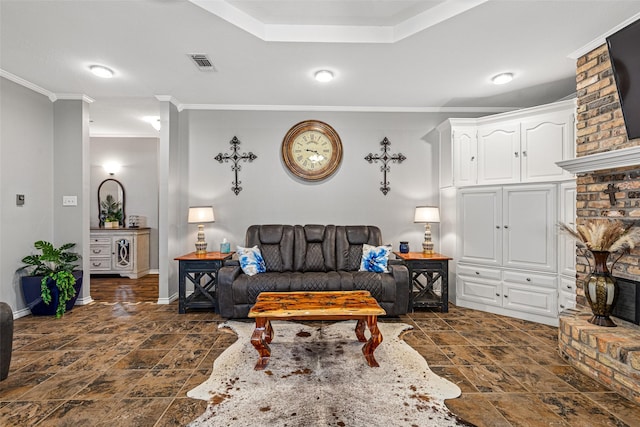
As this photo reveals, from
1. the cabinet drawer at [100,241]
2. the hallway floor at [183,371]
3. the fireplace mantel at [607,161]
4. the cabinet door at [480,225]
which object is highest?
the fireplace mantel at [607,161]

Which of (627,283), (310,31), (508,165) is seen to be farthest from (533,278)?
(310,31)

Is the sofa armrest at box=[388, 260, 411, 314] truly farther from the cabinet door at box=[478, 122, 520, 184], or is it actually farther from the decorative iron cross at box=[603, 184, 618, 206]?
the decorative iron cross at box=[603, 184, 618, 206]

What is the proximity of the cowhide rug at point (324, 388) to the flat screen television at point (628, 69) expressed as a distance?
92.3 inches

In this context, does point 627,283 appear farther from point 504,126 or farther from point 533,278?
point 504,126

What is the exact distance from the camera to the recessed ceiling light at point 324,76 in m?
3.31

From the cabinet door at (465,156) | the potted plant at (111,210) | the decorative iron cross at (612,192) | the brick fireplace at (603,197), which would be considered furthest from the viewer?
the potted plant at (111,210)

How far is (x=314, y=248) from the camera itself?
4.03 m

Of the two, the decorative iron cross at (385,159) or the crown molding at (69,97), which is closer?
the crown molding at (69,97)

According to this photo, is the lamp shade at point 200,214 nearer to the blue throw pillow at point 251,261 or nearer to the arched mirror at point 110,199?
the blue throw pillow at point 251,261

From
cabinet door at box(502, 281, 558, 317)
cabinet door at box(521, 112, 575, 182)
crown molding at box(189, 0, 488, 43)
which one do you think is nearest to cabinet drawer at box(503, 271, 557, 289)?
cabinet door at box(502, 281, 558, 317)

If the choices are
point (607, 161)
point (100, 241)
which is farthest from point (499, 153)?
point (100, 241)

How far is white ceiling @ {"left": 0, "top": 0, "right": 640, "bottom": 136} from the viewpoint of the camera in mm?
2365

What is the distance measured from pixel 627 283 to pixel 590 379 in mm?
805

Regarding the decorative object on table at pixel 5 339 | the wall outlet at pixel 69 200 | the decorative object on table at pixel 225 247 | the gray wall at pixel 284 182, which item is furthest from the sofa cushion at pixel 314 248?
the wall outlet at pixel 69 200
